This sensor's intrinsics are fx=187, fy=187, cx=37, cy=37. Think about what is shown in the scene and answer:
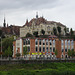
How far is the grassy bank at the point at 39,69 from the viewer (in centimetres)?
5100

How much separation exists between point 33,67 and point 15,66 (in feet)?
18.6

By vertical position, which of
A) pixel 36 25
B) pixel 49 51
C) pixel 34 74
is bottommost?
pixel 34 74

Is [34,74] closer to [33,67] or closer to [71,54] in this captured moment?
[33,67]

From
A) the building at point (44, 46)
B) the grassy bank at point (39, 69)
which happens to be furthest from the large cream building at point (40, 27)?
the grassy bank at point (39, 69)

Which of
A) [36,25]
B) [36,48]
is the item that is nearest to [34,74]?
[36,48]

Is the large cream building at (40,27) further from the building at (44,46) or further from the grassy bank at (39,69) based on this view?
the grassy bank at (39,69)

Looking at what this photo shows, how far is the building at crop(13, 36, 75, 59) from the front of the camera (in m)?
76.6

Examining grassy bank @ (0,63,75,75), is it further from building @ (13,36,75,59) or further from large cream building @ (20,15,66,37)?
large cream building @ (20,15,66,37)

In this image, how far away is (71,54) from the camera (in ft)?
239

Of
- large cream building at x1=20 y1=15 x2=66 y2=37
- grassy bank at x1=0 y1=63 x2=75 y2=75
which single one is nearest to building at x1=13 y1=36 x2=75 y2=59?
grassy bank at x1=0 y1=63 x2=75 y2=75

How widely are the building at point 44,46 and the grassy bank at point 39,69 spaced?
13819 mm

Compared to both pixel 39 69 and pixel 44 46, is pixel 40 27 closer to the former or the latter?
pixel 44 46

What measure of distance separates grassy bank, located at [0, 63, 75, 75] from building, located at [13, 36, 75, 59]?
1382 centimetres

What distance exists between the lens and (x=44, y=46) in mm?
78188
